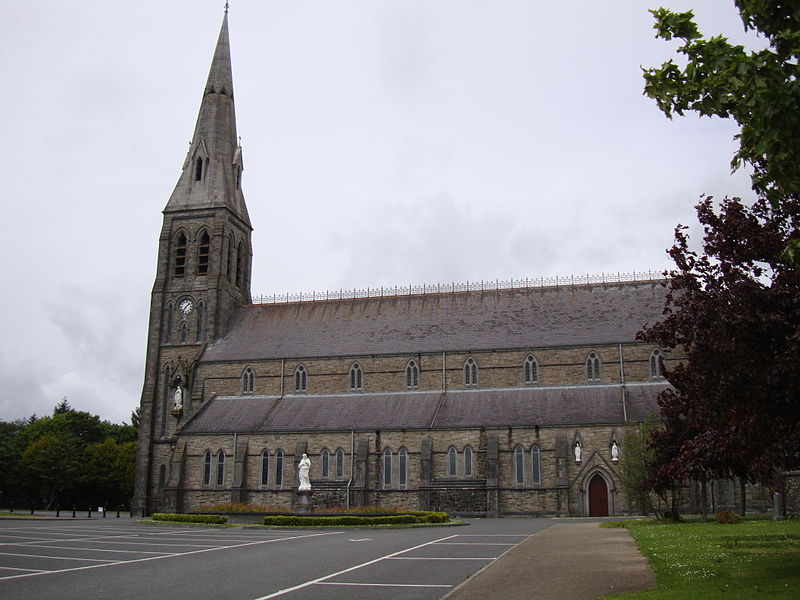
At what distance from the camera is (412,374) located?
51938 millimetres

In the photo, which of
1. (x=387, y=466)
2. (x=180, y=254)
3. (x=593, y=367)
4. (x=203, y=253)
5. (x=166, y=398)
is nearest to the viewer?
(x=387, y=466)

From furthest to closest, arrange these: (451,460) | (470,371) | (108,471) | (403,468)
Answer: (108,471)
(470,371)
(403,468)
(451,460)

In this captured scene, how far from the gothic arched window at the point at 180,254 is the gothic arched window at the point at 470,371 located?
2310cm

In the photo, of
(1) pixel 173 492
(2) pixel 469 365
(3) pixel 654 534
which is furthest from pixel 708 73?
(1) pixel 173 492

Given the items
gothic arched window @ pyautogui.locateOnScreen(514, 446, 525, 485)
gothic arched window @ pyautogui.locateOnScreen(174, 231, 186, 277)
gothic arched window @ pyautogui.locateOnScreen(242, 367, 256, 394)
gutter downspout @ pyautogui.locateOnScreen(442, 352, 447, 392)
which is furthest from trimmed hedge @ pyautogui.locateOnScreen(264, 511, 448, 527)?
gothic arched window @ pyautogui.locateOnScreen(174, 231, 186, 277)

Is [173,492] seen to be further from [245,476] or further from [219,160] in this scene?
[219,160]

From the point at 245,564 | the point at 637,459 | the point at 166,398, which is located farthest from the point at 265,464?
the point at 245,564

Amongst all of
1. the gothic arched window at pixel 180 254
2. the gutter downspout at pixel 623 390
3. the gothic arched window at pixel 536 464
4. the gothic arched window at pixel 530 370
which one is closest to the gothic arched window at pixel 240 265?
the gothic arched window at pixel 180 254

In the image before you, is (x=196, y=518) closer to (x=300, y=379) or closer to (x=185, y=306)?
(x=300, y=379)

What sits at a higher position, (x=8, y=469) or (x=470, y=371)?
→ (x=470, y=371)

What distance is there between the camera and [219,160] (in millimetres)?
60625

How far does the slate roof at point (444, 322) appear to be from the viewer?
50.5m

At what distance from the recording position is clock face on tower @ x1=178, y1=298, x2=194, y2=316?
5722 cm

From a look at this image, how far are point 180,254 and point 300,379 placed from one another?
14.5 metres
